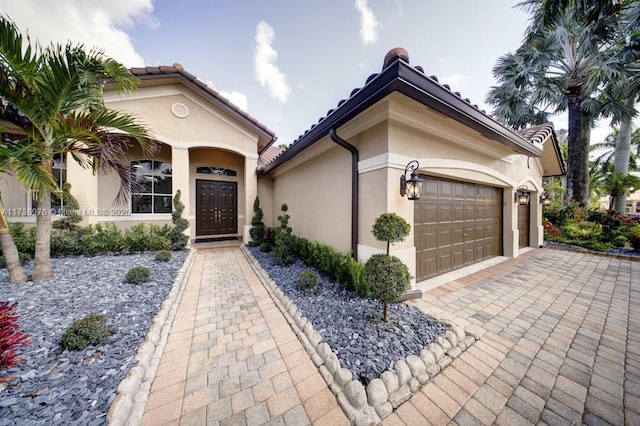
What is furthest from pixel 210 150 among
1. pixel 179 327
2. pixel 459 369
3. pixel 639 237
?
pixel 639 237

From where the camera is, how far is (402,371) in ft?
6.54

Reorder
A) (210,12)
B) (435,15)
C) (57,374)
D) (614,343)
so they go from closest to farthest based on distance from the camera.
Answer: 1. (57,374)
2. (614,343)
3. (435,15)
4. (210,12)

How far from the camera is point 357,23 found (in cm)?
642

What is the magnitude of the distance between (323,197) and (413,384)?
3.97 meters

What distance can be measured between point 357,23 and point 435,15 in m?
2.19

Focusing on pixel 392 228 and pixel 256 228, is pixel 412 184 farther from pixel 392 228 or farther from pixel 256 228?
pixel 256 228

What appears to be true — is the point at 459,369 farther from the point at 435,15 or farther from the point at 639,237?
the point at 639,237

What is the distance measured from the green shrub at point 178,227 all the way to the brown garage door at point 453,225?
261 inches

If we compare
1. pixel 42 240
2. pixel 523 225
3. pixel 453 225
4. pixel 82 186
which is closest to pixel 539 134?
pixel 523 225

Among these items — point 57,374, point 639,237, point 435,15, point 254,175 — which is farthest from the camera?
point 254,175

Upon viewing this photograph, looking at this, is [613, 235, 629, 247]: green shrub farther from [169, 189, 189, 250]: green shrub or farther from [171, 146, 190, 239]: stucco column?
[171, 146, 190, 239]: stucco column

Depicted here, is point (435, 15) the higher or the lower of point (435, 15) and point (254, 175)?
the higher

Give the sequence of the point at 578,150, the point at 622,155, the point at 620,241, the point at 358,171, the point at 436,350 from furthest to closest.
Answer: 1. the point at 622,155
2. the point at 578,150
3. the point at 620,241
4. the point at 358,171
5. the point at 436,350

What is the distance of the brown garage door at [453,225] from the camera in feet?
14.1
